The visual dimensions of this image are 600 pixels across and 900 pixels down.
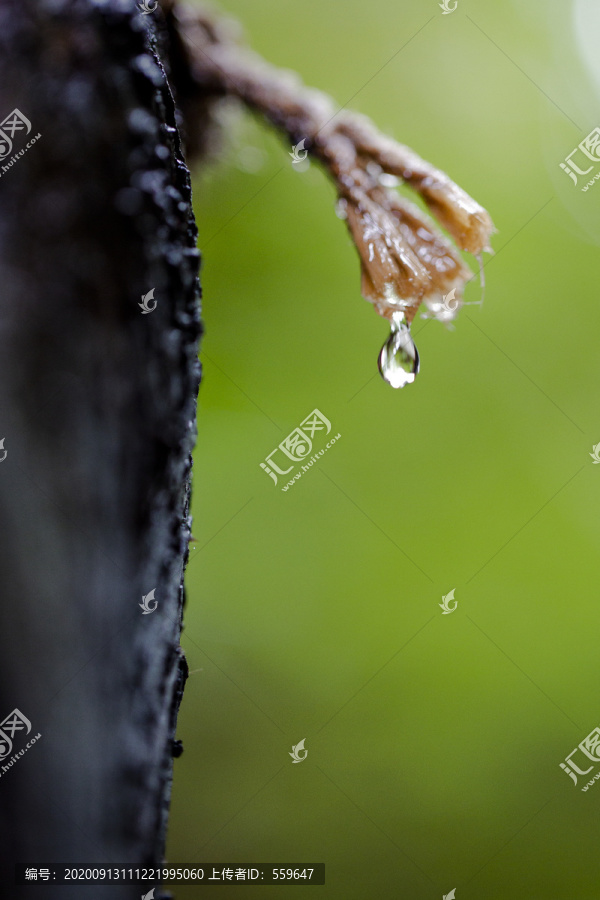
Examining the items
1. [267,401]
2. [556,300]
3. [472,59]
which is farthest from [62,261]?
[472,59]

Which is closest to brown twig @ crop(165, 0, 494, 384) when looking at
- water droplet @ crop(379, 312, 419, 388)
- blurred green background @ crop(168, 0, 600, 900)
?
water droplet @ crop(379, 312, 419, 388)

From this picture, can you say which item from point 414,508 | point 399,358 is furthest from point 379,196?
point 414,508

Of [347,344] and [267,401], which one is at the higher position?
[347,344]

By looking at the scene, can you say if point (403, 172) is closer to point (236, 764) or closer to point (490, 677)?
point (490, 677)

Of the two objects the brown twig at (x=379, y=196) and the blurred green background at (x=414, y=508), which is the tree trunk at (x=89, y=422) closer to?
the brown twig at (x=379, y=196)

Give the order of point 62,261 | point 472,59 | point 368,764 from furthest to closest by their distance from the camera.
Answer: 1. point 368,764
2. point 472,59
3. point 62,261

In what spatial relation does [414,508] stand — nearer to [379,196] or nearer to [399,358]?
[399,358]
